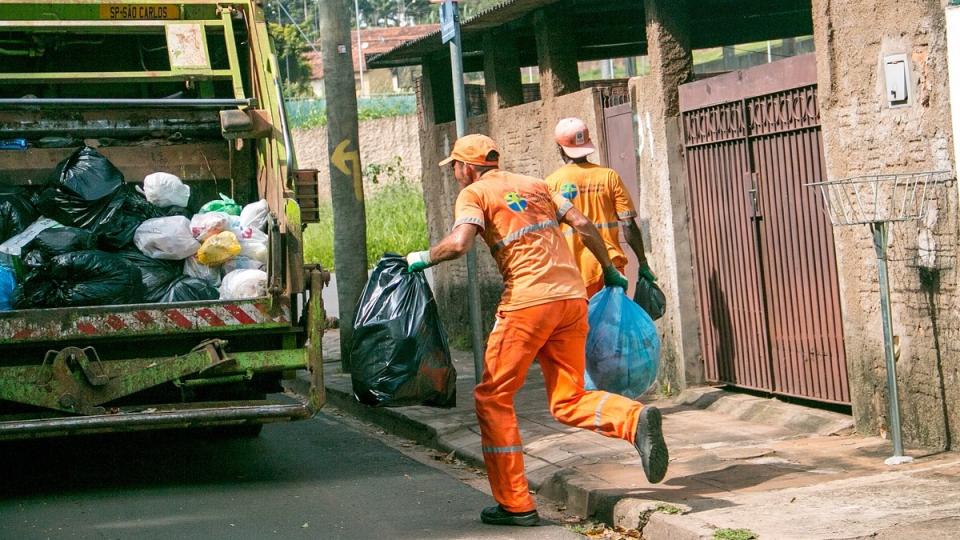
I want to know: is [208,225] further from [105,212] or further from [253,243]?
[105,212]

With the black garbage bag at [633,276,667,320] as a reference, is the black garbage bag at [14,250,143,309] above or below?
above

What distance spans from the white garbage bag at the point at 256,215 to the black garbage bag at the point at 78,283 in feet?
2.59

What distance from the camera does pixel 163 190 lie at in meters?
7.73

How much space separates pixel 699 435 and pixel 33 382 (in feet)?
11.1

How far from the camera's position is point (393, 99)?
4028cm

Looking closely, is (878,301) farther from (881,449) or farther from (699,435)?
(699,435)

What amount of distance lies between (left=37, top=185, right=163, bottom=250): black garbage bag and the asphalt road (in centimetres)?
132

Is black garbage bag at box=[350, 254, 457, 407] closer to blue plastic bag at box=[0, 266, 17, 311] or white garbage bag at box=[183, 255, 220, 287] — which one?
white garbage bag at box=[183, 255, 220, 287]

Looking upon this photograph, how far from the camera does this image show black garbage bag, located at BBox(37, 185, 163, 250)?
24.1 ft

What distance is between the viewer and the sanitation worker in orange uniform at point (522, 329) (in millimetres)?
5559

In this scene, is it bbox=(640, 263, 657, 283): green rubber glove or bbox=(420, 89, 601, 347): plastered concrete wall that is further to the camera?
bbox=(420, 89, 601, 347): plastered concrete wall

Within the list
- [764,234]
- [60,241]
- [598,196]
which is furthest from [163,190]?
[764,234]

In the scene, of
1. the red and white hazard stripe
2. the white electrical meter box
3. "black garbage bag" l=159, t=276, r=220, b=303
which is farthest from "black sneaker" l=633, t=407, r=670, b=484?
"black garbage bag" l=159, t=276, r=220, b=303

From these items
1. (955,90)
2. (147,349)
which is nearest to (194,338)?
(147,349)
